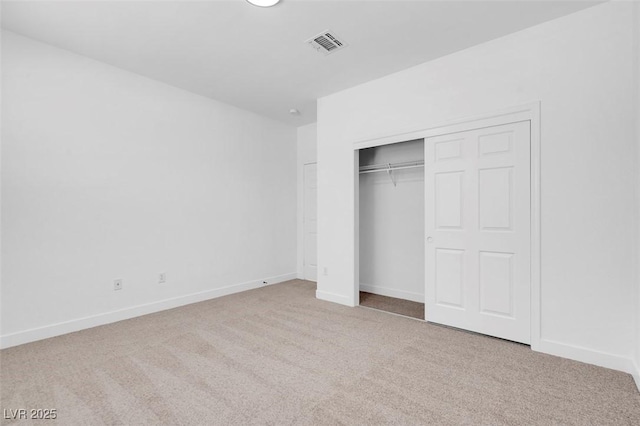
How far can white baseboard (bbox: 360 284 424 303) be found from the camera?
4159mm

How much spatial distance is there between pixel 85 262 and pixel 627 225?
479 centimetres

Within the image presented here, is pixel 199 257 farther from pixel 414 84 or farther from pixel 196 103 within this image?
pixel 414 84

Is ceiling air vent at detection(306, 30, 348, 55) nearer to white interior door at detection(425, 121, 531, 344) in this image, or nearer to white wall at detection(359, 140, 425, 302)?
white interior door at detection(425, 121, 531, 344)

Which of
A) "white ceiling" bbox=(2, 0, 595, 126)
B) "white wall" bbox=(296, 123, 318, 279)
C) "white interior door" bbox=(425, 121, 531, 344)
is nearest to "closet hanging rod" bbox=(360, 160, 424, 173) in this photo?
"white interior door" bbox=(425, 121, 531, 344)

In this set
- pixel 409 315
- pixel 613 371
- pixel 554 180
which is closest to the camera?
pixel 613 371

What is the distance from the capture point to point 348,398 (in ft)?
6.37

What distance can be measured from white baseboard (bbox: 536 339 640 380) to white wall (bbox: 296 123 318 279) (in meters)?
3.80

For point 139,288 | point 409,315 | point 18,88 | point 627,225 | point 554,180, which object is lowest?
point 409,315

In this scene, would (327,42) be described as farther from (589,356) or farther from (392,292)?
(589,356)

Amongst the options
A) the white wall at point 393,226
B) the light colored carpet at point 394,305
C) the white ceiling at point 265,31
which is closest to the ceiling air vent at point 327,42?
the white ceiling at point 265,31

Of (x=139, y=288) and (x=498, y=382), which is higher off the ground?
(x=139, y=288)

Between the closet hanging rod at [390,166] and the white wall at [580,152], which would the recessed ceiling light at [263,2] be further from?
the closet hanging rod at [390,166]

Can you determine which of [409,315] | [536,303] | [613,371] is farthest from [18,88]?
[613,371]

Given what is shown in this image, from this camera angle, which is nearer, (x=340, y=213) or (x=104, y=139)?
(x=104, y=139)
